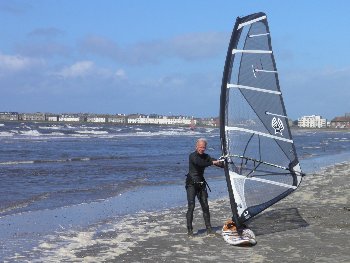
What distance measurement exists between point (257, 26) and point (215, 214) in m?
3.85

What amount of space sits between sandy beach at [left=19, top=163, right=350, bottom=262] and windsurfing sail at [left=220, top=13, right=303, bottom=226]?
62 centimetres

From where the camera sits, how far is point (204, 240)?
7.89m

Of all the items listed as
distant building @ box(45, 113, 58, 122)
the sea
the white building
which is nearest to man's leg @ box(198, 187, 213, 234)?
the sea

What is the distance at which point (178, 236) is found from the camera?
824 cm

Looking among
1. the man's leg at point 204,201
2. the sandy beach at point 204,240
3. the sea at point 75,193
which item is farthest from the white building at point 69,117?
the man's leg at point 204,201

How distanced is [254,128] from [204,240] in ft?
5.45

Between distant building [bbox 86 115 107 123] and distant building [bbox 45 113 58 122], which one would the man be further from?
distant building [bbox 86 115 107 123]

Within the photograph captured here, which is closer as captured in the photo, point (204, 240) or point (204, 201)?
point (204, 240)

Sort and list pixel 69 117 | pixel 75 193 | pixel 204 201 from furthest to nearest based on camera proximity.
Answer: pixel 69 117, pixel 75 193, pixel 204 201

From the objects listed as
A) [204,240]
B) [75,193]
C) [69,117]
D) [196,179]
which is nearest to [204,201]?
[196,179]

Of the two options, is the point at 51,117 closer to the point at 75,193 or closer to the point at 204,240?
the point at 75,193

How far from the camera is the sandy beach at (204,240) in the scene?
273 inches

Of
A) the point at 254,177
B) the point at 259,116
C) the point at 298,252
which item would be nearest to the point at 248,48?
the point at 259,116

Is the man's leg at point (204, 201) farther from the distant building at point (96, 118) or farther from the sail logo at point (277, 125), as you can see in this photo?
the distant building at point (96, 118)
